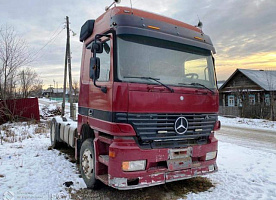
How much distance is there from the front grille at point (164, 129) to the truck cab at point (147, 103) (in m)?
0.01

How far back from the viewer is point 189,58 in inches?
165

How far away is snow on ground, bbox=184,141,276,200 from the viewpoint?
390 cm

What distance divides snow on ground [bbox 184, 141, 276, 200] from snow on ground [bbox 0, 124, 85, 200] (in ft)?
8.21

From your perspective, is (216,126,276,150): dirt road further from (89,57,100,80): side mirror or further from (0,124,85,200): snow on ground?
(89,57,100,80): side mirror

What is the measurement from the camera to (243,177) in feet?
15.8

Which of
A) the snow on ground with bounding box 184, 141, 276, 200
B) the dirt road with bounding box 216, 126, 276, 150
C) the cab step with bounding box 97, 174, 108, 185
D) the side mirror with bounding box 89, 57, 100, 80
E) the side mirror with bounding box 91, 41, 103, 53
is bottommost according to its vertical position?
the snow on ground with bounding box 184, 141, 276, 200

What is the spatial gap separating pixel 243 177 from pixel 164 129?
2560 mm

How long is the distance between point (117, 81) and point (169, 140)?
1.27 meters

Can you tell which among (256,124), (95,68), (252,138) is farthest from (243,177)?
(256,124)

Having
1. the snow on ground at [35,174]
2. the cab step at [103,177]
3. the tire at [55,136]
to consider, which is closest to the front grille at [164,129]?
the cab step at [103,177]

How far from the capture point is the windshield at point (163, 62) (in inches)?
138

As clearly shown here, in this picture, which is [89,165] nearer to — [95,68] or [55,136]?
[95,68]

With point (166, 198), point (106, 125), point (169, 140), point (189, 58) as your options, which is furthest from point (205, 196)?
point (189, 58)

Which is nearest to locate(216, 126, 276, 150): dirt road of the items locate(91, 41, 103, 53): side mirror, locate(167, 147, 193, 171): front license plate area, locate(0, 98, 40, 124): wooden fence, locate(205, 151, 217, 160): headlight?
locate(205, 151, 217, 160): headlight
